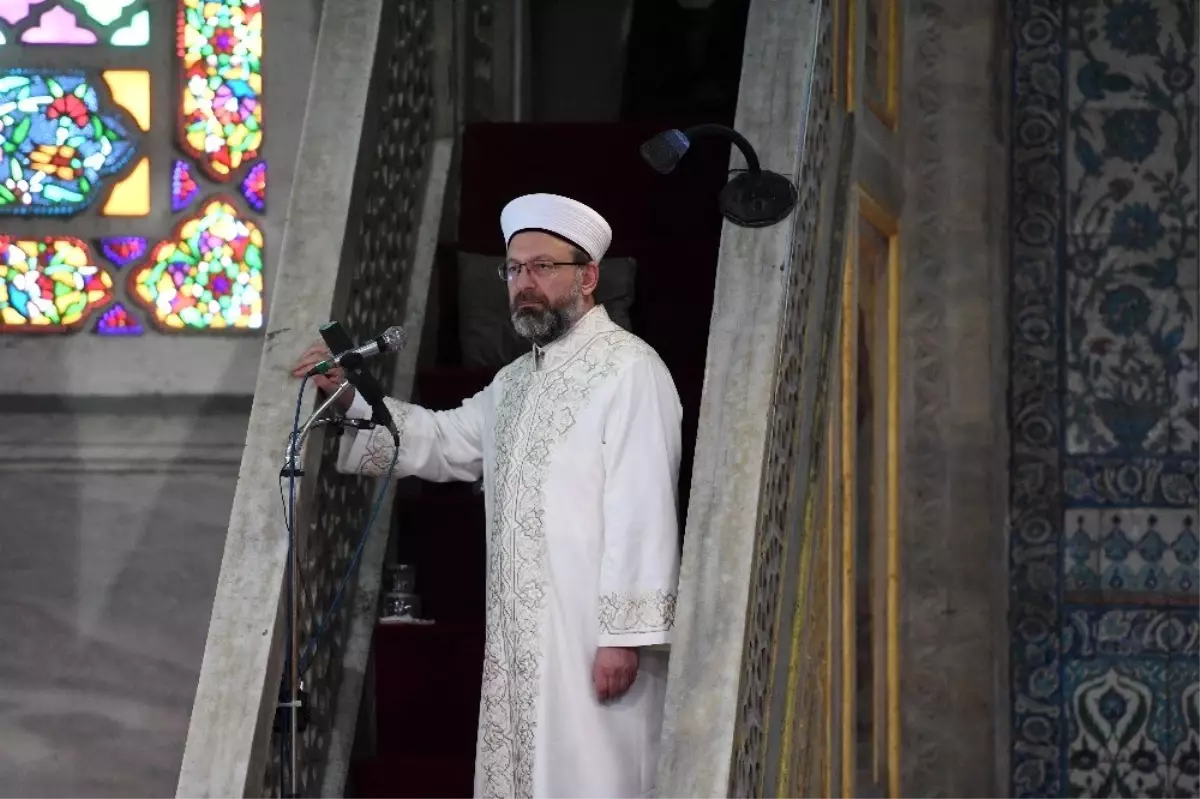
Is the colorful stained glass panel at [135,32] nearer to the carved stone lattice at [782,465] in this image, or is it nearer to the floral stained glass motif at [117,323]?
the floral stained glass motif at [117,323]

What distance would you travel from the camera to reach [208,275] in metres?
6.27

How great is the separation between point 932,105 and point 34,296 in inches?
107

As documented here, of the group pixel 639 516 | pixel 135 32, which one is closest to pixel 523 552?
pixel 639 516

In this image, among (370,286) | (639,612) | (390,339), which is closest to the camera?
(390,339)

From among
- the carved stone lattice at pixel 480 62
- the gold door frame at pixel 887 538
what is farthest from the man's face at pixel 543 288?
the carved stone lattice at pixel 480 62

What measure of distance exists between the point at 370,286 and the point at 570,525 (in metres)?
0.81

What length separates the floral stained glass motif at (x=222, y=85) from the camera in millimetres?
6309

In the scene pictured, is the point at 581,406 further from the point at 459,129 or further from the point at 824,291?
the point at 459,129

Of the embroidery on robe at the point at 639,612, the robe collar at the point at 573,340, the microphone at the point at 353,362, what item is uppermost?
the robe collar at the point at 573,340

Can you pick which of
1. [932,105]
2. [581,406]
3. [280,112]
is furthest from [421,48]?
[932,105]

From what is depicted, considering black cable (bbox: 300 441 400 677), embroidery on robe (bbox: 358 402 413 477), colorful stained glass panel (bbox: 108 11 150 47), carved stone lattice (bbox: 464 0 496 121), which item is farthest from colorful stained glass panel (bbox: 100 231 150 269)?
embroidery on robe (bbox: 358 402 413 477)

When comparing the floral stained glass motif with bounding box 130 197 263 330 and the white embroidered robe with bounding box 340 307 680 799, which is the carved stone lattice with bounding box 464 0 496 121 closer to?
the floral stained glass motif with bounding box 130 197 263 330

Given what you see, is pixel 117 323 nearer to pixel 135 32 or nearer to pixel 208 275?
pixel 208 275

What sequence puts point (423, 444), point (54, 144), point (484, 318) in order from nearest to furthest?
point (423, 444) < point (484, 318) < point (54, 144)
